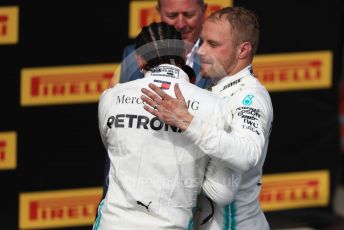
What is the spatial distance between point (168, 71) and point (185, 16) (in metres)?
1.22

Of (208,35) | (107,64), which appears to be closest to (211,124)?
(208,35)

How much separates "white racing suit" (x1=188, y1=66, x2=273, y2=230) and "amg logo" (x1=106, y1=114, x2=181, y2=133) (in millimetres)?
116

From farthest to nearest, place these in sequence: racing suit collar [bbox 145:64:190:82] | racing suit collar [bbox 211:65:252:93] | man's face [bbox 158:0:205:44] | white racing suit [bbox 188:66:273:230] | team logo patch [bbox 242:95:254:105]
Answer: man's face [bbox 158:0:205:44] → racing suit collar [bbox 211:65:252:93] → team logo patch [bbox 242:95:254:105] → racing suit collar [bbox 145:64:190:82] → white racing suit [bbox 188:66:273:230]

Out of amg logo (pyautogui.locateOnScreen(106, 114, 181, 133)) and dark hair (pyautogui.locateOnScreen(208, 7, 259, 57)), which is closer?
amg logo (pyautogui.locateOnScreen(106, 114, 181, 133))

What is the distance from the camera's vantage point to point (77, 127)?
4934 millimetres

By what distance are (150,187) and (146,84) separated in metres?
0.33

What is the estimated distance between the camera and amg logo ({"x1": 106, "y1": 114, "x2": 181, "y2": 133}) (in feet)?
8.77

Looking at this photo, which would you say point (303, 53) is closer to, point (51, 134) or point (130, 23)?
point (130, 23)

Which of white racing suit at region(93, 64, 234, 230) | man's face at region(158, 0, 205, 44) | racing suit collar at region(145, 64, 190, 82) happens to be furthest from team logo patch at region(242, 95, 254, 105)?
man's face at region(158, 0, 205, 44)

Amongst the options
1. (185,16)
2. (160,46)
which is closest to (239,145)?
(160,46)

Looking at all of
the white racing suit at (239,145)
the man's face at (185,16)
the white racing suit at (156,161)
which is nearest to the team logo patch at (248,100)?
the white racing suit at (239,145)

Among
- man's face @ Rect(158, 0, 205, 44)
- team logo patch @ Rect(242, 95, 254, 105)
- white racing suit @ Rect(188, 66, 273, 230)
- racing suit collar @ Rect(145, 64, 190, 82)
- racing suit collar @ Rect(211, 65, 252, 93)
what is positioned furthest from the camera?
man's face @ Rect(158, 0, 205, 44)

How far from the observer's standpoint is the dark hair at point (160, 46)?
2.73 m

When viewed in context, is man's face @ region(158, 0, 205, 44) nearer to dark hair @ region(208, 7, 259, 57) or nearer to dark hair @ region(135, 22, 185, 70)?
dark hair @ region(208, 7, 259, 57)
